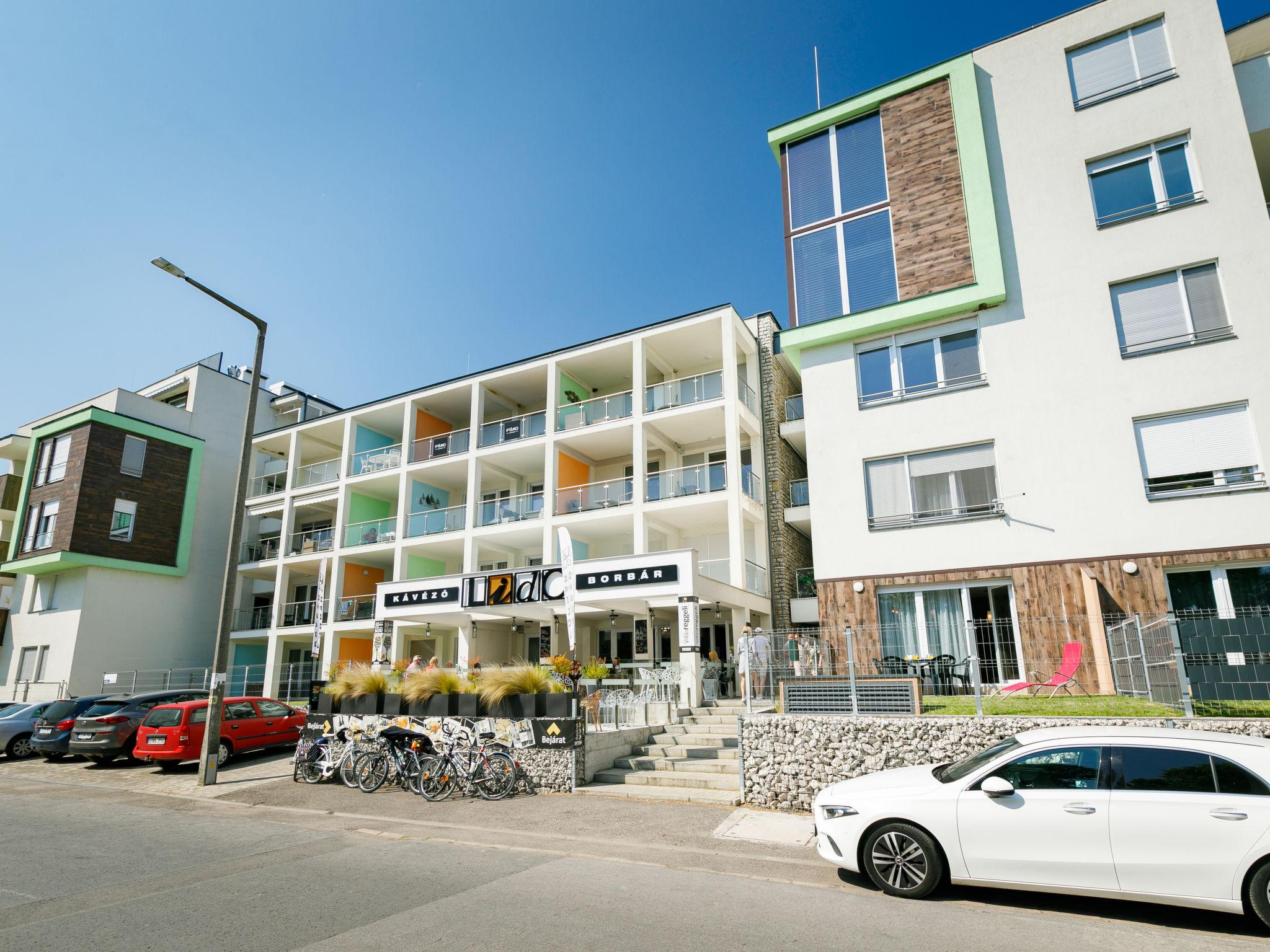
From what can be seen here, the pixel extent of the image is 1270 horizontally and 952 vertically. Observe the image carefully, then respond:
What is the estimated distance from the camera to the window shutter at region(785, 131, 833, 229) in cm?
1780

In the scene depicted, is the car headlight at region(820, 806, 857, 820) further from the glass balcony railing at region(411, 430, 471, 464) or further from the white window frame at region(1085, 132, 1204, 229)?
the glass balcony railing at region(411, 430, 471, 464)

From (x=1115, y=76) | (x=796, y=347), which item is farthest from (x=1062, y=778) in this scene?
(x=1115, y=76)

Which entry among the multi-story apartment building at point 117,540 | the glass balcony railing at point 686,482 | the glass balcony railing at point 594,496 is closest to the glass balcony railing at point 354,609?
the multi-story apartment building at point 117,540

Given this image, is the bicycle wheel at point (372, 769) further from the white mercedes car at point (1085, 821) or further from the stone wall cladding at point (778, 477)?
the stone wall cladding at point (778, 477)

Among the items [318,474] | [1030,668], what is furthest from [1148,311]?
[318,474]

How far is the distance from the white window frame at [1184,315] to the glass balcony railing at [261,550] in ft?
104

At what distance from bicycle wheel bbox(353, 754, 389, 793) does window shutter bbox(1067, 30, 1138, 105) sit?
63.0ft

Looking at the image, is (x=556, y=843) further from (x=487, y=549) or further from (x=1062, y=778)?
(x=487, y=549)

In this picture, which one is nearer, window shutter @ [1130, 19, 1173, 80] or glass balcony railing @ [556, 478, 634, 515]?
window shutter @ [1130, 19, 1173, 80]

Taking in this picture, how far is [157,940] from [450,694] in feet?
24.3

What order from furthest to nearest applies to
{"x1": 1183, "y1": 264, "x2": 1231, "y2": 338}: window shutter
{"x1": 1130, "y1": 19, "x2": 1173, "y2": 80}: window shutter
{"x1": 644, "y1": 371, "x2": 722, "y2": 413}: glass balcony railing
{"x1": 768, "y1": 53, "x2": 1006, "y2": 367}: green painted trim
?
{"x1": 644, "y1": 371, "x2": 722, "y2": 413}: glass balcony railing < {"x1": 768, "y1": 53, "x2": 1006, "y2": 367}: green painted trim < {"x1": 1130, "y1": 19, "x2": 1173, "y2": 80}: window shutter < {"x1": 1183, "y1": 264, "x2": 1231, "y2": 338}: window shutter

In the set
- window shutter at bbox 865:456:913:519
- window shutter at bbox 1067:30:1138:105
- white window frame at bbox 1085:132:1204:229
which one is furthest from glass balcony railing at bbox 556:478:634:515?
window shutter at bbox 1067:30:1138:105

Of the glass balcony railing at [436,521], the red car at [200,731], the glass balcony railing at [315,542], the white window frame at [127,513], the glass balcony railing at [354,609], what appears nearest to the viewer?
the red car at [200,731]

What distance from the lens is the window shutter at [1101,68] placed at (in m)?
15.1
